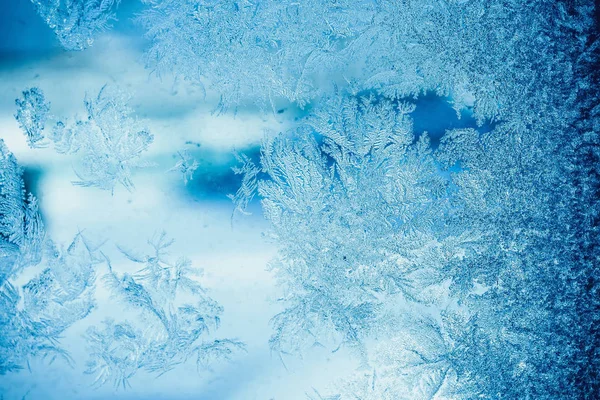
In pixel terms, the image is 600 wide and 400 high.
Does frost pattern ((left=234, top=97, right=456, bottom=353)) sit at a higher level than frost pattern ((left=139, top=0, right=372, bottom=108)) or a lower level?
lower

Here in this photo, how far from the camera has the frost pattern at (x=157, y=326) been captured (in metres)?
0.57

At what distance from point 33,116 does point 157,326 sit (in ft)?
1.21

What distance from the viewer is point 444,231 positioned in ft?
1.87

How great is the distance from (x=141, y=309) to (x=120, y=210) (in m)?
0.16

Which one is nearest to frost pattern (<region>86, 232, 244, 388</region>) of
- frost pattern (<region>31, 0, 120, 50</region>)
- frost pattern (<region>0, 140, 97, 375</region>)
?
frost pattern (<region>0, 140, 97, 375</region>)

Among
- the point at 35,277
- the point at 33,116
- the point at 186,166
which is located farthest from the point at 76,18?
the point at 35,277

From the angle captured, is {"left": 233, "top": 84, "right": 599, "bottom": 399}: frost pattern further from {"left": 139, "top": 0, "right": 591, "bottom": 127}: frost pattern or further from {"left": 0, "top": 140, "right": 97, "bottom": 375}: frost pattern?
{"left": 0, "top": 140, "right": 97, "bottom": 375}: frost pattern

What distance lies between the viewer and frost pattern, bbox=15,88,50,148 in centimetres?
56

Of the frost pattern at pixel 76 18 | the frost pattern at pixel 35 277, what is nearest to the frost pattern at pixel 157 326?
the frost pattern at pixel 35 277

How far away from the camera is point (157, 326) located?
0.58 metres

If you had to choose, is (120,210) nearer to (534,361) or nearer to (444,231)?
(444,231)

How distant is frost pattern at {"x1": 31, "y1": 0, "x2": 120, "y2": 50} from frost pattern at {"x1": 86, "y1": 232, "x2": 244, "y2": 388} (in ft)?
1.10

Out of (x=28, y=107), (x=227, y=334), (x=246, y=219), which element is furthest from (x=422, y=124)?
(x=28, y=107)

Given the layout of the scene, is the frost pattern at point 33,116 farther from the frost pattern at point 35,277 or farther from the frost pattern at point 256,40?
the frost pattern at point 256,40
